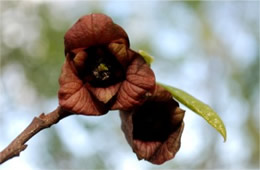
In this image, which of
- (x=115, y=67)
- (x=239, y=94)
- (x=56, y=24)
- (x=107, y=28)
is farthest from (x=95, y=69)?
(x=239, y=94)

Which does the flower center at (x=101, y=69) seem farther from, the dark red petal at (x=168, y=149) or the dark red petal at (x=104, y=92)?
the dark red petal at (x=168, y=149)

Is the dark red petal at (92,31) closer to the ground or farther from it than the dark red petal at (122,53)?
farther from it

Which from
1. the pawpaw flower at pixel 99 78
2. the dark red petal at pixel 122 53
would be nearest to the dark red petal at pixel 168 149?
the pawpaw flower at pixel 99 78

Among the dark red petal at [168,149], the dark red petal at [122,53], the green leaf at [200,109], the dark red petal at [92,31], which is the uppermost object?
the dark red petal at [92,31]

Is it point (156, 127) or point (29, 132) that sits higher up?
point (29, 132)

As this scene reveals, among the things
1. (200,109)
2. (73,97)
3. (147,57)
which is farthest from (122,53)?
(200,109)

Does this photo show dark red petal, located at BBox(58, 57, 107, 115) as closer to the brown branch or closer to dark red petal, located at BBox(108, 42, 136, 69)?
the brown branch

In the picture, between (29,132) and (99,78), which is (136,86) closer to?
(99,78)

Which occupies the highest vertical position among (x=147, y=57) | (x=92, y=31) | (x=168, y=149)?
(x=92, y=31)
